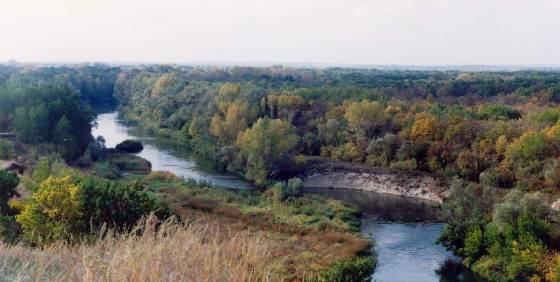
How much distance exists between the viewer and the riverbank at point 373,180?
44375 mm

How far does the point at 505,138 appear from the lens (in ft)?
148

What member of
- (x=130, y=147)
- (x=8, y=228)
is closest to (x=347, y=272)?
(x=8, y=228)

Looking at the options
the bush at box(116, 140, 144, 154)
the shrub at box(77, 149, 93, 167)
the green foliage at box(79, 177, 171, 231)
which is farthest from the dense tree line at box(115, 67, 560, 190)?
the green foliage at box(79, 177, 171, 231)

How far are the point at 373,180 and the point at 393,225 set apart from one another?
11.7 meters

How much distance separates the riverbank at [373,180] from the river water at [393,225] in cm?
116

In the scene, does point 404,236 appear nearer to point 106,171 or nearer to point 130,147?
point 106,171

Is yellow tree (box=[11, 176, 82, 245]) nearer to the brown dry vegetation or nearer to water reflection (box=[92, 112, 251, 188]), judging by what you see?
the brown dry vegetation

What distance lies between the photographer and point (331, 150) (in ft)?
179

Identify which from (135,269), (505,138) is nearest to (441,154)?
(505,138)

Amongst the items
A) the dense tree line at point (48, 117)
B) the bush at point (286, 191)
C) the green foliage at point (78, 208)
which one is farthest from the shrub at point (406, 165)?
the green foliage at point (78, 208)

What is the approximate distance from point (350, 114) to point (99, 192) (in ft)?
110

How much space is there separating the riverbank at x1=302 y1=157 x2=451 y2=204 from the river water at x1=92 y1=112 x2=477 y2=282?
3.80 feet

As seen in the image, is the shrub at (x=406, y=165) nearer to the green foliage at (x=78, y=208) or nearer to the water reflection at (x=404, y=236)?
the water reflection at (x=404, y=236)

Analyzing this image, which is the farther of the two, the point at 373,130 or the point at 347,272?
the point at 373,130
